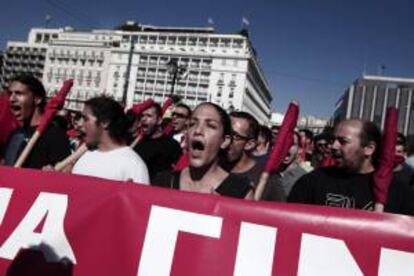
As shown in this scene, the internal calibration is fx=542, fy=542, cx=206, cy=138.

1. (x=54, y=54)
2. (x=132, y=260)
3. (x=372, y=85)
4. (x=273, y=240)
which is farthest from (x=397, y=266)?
(x=372, y=85)

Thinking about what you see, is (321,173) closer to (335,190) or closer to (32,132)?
(335,190)

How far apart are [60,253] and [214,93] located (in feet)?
339

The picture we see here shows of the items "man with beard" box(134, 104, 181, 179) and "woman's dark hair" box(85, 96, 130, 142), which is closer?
"woman's dark hair" box(85, 96, 130, 142)

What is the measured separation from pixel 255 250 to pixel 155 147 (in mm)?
2945

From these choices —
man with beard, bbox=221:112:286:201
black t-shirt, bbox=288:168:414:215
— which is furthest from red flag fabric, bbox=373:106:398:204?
man with beard, bbox=221:112:286:201

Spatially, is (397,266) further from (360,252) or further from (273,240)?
(273,240)

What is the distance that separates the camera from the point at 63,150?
12.5ft

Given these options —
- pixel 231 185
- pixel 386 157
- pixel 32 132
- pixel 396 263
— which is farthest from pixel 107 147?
pixel 396 263

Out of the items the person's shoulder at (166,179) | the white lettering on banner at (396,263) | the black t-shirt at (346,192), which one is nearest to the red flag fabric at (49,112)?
the person's shoulder at (166,179)

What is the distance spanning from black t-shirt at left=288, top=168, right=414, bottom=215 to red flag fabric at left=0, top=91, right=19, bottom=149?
213 centimetres

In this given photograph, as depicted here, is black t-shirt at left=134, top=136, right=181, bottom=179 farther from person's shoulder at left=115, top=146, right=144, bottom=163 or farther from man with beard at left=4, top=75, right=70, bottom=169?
person's shoulder at left=115, top=146, right=144, bottom=163

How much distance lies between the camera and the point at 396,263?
245 centimetres

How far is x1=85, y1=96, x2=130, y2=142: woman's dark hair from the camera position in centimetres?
373

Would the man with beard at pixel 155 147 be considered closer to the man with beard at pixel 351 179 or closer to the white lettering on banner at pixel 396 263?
the man with beard at pixel 351 179
